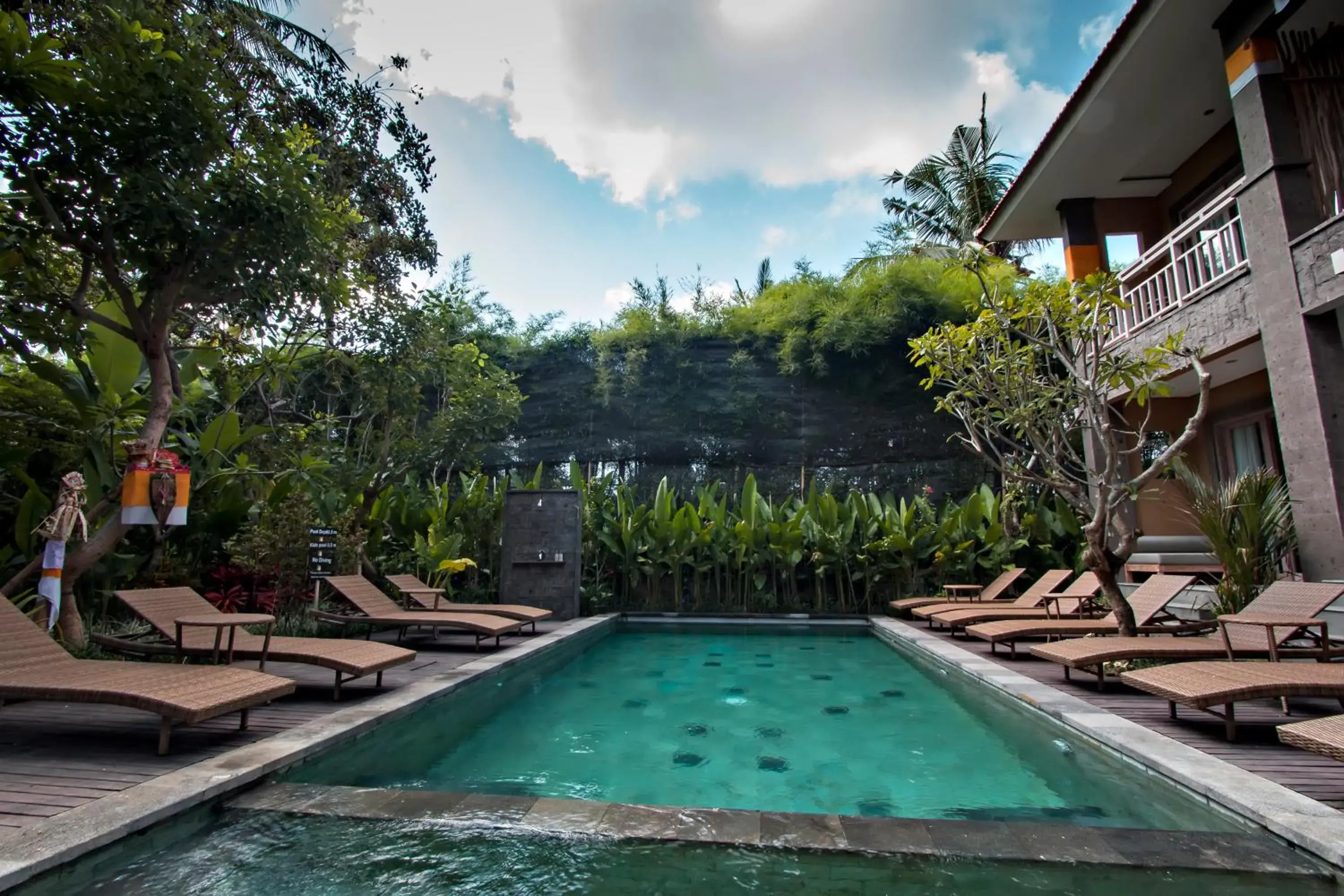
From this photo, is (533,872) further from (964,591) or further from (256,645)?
(964,591)

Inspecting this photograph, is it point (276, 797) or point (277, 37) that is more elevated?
point (277, 37)

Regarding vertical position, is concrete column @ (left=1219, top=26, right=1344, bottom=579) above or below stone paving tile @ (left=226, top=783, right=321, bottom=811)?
above

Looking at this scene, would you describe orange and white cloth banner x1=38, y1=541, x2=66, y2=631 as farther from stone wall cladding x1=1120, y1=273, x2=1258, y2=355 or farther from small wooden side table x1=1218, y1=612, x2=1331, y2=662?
stone wall cladding x1=1120, y1=273, x2=1258, y2=355

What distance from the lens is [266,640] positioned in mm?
4297

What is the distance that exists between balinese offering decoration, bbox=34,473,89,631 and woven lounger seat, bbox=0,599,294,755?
1.12 meters

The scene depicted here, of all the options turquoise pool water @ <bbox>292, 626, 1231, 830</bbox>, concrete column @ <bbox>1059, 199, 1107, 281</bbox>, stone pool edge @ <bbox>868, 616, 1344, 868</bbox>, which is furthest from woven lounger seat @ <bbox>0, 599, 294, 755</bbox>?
concrete column @ <bbox>1059, 199, 1107, 281</bbox>

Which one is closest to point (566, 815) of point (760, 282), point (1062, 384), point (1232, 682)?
point (1232, 682)

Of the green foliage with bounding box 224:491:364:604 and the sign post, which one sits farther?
the green foliage with bounding box 224:491:364:604

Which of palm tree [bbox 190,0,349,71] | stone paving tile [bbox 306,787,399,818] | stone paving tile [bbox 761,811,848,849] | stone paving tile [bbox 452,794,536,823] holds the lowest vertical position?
stone paving tile [bbox 761,811,848,849]

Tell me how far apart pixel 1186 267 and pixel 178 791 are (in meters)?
10.7

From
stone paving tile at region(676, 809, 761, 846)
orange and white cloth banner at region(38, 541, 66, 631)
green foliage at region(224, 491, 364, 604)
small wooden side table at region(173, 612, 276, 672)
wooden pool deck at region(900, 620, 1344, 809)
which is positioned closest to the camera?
stone paving tile at region(676, 809, 761, 846)

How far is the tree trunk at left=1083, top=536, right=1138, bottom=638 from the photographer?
17.7ft

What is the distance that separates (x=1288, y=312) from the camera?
21.4ft

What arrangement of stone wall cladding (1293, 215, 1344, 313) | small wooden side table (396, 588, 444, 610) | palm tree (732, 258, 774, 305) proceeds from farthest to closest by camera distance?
1. palm tree (732, 258, 774, 305)
2. small wooden side table (396, 588, 444, 610)
3. stone wall cladding (1293, 215, 1344, 313)
